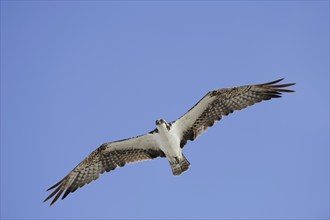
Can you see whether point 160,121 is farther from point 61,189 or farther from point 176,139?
point 61,189

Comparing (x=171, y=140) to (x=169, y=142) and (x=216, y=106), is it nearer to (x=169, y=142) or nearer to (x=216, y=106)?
(x=169, y=142)

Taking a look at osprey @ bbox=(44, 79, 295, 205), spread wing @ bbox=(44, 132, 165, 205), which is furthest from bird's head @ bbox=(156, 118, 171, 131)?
spread wing @ bbox=(44, 132, 165, 205)

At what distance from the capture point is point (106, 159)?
63.4ft

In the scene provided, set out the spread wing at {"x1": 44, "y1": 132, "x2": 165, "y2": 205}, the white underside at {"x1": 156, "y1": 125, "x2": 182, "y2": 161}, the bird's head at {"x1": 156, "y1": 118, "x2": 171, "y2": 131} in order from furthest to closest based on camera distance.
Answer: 1. the spread wing at {"x1": 44, "y1": 132, "x2": 165, "y2": 205}
2. the white underside at {"x1": 156, "y1": 125, "x2": 182, "y2": 161}
3. the bird's head at {"x1": 156, "y1": 118, "x2": 171, "y2": 131}

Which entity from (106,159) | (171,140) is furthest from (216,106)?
(106,159)

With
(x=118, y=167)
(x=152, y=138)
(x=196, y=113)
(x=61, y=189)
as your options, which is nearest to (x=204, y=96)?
(x=196, y=113)

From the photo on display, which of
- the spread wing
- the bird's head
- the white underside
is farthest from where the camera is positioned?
the spread wing

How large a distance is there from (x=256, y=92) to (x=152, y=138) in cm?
313

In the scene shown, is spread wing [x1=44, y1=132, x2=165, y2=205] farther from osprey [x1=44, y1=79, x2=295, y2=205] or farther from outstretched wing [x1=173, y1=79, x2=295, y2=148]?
outstretched wing [x1=173, y1=79, x2=295, y2=148]

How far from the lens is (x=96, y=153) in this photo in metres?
19.2

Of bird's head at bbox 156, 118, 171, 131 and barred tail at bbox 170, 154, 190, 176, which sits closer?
bird's head at bbox 156, 118, 171, 131

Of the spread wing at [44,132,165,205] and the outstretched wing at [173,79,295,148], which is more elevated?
the outstretched wing at [173,79,295,148]

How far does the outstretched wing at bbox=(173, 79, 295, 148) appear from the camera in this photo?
60.8 ft

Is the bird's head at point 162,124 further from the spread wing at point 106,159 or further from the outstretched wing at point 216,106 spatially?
the spread wing at point 106,159
